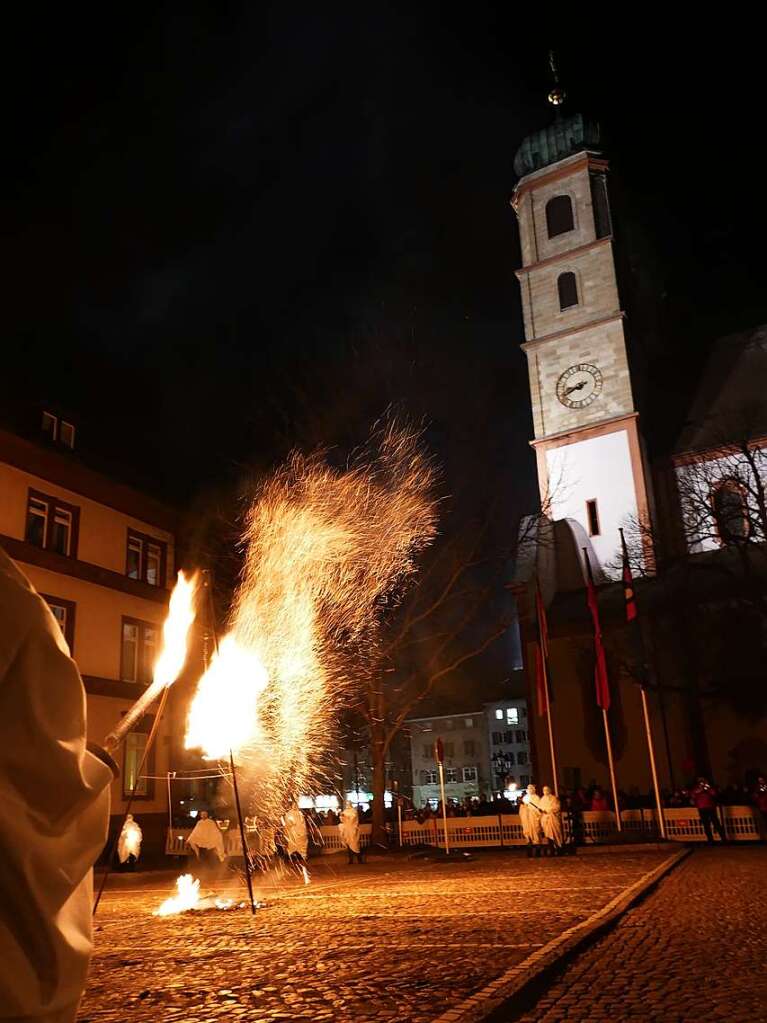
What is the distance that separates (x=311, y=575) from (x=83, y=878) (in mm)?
16645

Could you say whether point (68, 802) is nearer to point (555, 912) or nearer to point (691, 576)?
point (555, 912)

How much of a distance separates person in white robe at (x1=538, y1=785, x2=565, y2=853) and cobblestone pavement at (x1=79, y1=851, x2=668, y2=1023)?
4684 millimetres

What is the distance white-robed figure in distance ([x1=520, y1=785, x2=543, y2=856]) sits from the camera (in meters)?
23.6

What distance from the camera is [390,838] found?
2941 cm

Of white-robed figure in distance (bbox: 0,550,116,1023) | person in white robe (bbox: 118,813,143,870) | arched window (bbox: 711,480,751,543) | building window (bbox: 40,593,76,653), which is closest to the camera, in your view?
white-robed figure in distance (bbox: 0,550,116,1023)

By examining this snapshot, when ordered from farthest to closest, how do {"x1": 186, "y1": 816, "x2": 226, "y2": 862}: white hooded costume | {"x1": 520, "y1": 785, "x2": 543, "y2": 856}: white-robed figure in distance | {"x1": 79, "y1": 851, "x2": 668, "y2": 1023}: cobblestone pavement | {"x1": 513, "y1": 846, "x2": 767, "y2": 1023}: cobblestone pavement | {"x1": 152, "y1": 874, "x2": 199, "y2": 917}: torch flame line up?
{"x1": 520, "y1": 785, "x2": 543, "y2": 856}: white-robed figure in distance
{"x1": 186, "y1": 816, "x2": 226, "y2": 862}: white hooded costume
{"x1": 152, "y1": 874, "x2": 199, "y2": 917}: torch flame
{"x1": 79, "y1": 851, "x2": 668, "y2": 1023}: cobblestone pavement
{"x1": 513, "y1": 846, "x2": 767, "y2": 1023}: cobblestone pavement

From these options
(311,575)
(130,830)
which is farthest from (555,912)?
(130,830)

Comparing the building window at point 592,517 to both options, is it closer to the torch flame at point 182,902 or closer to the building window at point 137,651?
the building window at point 137,651

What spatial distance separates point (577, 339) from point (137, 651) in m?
27.3

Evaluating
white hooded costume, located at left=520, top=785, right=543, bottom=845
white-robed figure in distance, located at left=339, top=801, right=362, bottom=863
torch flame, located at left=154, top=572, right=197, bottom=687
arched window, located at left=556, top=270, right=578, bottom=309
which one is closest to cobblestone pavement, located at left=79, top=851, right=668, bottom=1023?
torch flame, located at left=154, top=572, right=197, bottom=687

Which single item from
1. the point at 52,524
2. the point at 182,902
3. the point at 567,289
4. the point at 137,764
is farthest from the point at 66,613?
the point at 567,289

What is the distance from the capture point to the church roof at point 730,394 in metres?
42.0

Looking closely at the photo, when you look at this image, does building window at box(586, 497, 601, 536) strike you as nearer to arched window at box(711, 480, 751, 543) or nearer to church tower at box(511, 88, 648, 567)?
church tower at box(511, 88, 648, 567)

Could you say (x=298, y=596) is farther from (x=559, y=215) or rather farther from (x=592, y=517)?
(x=559, y=215)
